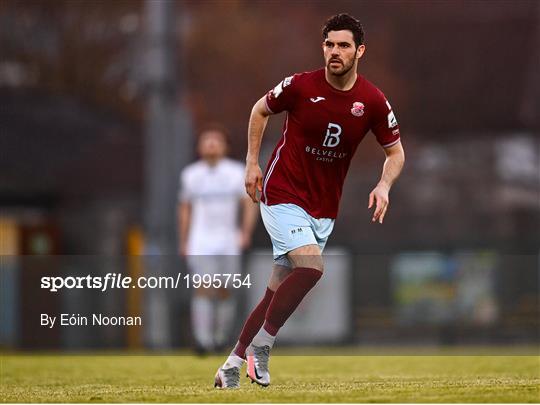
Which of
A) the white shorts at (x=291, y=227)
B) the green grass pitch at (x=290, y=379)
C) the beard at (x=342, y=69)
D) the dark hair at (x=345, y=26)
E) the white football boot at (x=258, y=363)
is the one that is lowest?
the green grass pitch at (x=290, y=379)

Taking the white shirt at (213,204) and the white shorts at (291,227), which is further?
the white shirt at (213,204)

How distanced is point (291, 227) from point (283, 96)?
701 mm

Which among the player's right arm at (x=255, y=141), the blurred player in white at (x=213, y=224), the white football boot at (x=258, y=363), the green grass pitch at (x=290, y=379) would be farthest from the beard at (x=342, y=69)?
the blurred player in white at (x=213, y=224)

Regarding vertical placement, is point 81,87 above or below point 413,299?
above

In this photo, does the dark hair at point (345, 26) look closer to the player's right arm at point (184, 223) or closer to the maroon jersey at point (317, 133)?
the maroon jersey at point (317, 133)

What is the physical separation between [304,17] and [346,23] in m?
23.1

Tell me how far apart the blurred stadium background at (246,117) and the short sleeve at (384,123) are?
9568mm

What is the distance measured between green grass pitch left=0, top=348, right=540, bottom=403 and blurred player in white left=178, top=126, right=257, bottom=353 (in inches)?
17.9

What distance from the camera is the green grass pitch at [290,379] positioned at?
25.6ft

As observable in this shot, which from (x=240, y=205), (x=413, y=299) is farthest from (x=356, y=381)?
(x=413, y=299)

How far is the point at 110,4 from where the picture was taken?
29750mm

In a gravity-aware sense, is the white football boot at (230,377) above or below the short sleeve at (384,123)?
below

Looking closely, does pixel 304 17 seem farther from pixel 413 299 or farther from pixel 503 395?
pixel 503 395

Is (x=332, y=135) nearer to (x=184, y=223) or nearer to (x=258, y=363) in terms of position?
(x=258, y=363)
